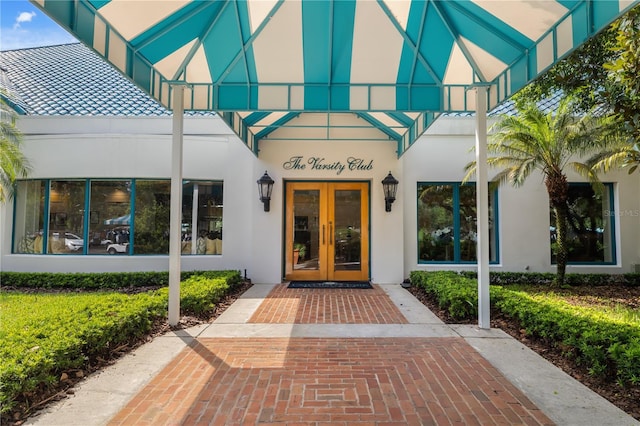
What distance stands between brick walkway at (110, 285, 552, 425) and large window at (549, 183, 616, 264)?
25.1 feet

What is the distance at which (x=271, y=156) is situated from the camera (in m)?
10.1

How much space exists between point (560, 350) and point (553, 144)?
6.21 metres

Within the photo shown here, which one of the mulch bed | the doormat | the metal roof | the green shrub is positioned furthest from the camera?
the metal roof

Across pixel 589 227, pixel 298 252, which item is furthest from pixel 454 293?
pixel 589 227

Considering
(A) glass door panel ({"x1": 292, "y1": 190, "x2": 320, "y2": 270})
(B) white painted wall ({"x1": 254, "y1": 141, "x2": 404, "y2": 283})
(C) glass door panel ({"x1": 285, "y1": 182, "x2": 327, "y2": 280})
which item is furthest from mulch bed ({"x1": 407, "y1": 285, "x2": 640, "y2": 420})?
(A) glass door panel ({"x1": 292, "y1": 190, "x2": 320, "y2": 270})

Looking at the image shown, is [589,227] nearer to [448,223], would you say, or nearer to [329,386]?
[448,223]

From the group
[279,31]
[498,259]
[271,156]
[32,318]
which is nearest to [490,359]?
[279,31]

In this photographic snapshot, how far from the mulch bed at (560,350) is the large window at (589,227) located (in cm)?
116

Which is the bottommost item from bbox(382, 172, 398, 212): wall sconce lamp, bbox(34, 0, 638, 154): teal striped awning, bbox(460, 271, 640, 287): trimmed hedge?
bbox(460, 271, 640, 287): trimmed hedge

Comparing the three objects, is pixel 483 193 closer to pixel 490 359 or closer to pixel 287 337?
pixel 490 359

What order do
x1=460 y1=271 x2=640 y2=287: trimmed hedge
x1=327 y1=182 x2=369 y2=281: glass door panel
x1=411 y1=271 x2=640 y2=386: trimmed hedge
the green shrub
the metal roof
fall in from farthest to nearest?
the metal roof < x1=327 y1=182 x2=369 y2=281: glass door panel < x1=460 y1=271 x2=640 y2=287: trimmed hedge < the green shrub < x1=411 y1=271 x2=640 y2=386: trimmed hedge

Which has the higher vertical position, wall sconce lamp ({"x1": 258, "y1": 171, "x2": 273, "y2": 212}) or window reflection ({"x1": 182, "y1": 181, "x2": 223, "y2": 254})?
wall sconce lamp ({"x1": 258, "y1": 171, "x2": 273, "y2": 212})

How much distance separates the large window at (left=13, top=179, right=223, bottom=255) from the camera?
10.4 m

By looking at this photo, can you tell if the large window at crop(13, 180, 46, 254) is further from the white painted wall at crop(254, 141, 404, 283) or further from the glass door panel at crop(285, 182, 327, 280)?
the glass door panel at crop(285, 182, 327, 280)
